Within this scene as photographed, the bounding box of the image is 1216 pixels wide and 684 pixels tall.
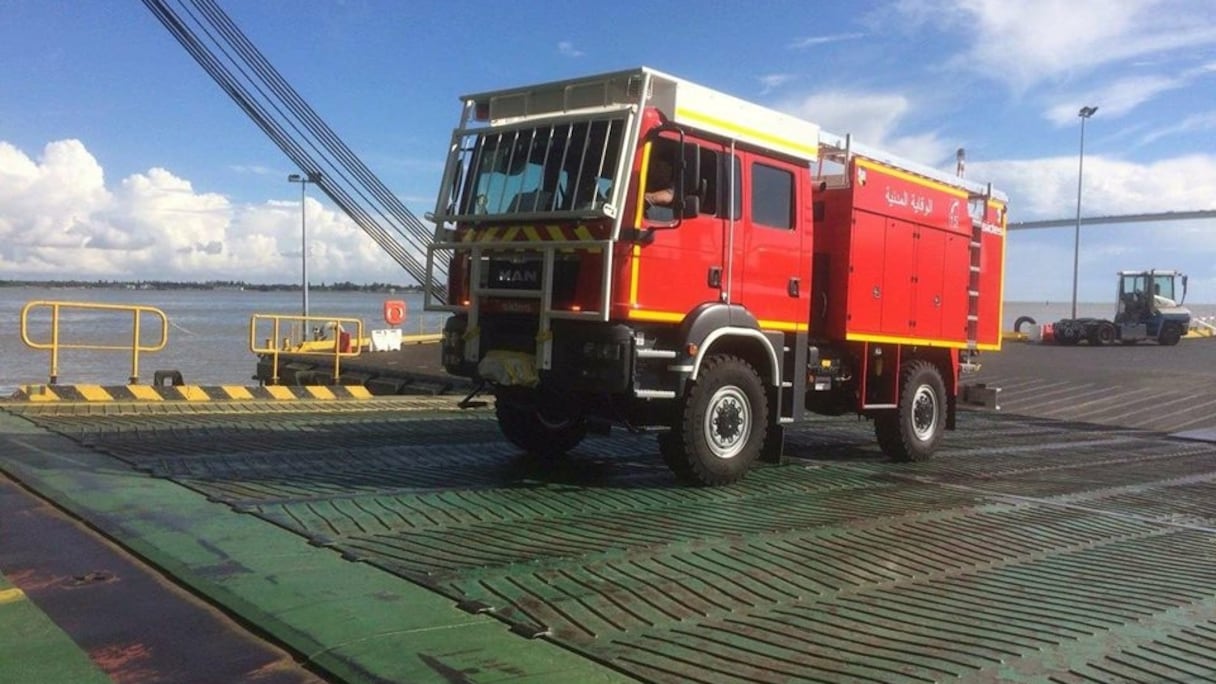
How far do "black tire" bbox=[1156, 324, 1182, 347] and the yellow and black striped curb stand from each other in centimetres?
3447

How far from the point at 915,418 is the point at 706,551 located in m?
5.08

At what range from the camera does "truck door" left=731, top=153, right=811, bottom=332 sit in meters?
7.60

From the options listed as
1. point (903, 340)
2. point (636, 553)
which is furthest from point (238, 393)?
point (636, 553)

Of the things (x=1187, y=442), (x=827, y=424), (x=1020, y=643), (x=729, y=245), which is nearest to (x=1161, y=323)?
(x=1187, y=442)

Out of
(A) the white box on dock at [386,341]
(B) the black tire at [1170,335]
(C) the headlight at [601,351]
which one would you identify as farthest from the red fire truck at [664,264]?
(B) the black tire at [1170,335]

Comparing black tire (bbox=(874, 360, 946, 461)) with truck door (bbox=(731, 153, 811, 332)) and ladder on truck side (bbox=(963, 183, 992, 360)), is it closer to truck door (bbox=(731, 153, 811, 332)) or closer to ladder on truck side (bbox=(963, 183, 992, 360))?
ladder on truck side (bbox=(963, 183, 992, 360))

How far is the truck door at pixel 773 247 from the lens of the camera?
760cm

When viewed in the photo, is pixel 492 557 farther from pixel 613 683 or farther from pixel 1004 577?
pixel 1004 577

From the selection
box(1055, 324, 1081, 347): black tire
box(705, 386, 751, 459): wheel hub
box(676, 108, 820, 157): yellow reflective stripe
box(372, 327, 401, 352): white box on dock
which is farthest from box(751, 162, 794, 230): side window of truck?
box(1055, 324, 1081, 347): black tire

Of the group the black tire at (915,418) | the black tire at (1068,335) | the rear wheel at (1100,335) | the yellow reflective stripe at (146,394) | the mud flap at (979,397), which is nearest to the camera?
the black tire at (915,418)

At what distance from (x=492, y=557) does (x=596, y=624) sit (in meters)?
1.17

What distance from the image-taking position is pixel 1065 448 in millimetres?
11516

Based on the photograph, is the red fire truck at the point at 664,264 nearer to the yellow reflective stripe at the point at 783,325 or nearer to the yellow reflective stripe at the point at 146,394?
the yellow reflective stripe at the point at 783,325

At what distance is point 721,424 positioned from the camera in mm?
7496
